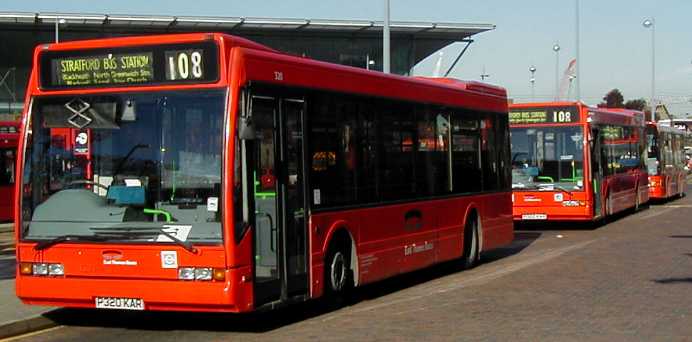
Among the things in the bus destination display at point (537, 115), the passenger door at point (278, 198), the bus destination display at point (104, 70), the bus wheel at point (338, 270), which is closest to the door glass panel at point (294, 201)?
the passenger door at point (278, 198)

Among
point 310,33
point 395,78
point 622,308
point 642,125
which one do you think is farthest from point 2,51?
point 622,308

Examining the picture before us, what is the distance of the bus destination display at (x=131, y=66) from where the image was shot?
9883 millimetres

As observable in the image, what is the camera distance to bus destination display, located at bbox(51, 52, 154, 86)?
10148mm

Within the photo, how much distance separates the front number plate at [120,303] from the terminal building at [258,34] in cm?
4469

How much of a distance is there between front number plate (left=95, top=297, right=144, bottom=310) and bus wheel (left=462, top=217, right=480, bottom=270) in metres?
7.54

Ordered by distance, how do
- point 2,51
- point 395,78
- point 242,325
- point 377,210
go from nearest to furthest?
point 242,325 < point 377,210 < point 395,78 < point 2,51

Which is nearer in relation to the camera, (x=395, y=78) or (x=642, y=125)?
(x=395, y=78)

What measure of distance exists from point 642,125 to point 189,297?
2736 centimetres

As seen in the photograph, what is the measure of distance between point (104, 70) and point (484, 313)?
192 inches

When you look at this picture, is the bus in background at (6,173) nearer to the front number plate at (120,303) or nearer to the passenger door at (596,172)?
the passenger door at (596,172)

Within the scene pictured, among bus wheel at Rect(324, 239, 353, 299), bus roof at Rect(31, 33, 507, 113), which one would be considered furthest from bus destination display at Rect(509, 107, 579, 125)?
bus wheel at Rect(324, 239, 353, 299)

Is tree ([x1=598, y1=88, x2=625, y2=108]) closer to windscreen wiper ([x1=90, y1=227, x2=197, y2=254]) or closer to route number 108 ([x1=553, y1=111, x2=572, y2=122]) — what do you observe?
route number 108 ([x1=553, y1=111, x2=572, y2=122])

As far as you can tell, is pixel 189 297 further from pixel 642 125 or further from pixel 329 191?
pixel 642 125

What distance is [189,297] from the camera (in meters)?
9.68
